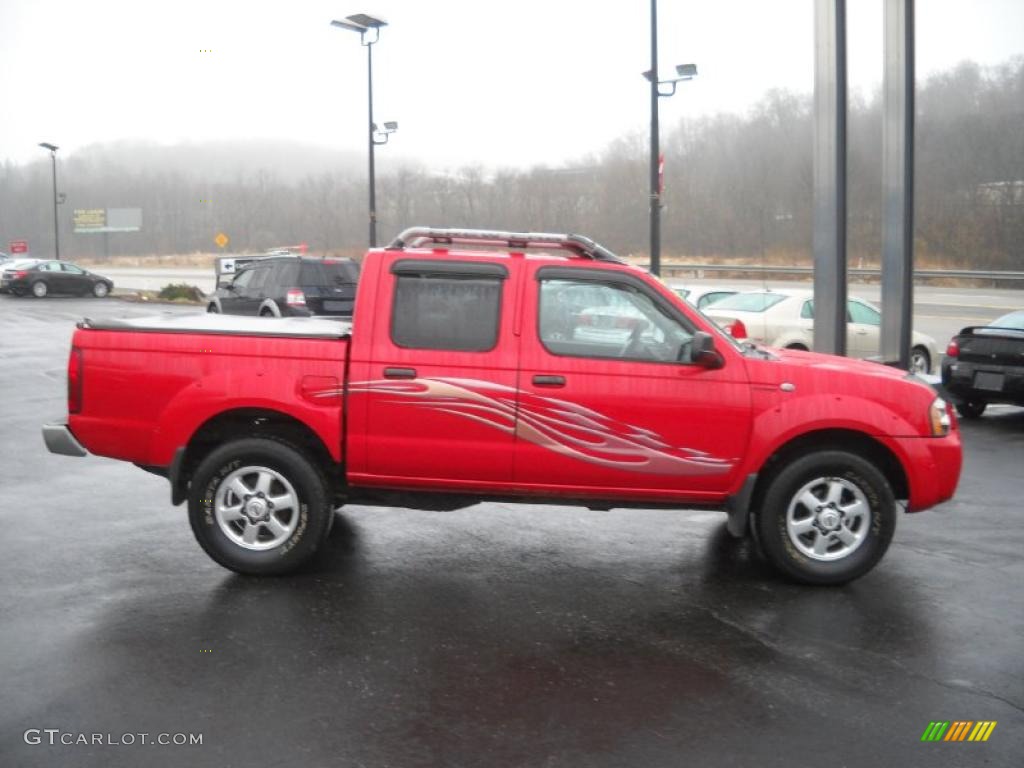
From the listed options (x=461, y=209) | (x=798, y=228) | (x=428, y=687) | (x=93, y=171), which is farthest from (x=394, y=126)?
(x=93, y=171)

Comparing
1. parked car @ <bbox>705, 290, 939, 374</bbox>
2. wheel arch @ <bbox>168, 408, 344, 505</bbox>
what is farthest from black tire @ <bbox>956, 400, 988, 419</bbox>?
wheel arch @ <bbox>168, 408, 344, 505</bbox>

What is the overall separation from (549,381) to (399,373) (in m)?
0.86

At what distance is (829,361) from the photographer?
6695 millimetres

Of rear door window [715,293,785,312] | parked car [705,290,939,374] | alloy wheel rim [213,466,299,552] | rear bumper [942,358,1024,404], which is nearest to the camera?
alloy wheel rim [213,466,299,552]

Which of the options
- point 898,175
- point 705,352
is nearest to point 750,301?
point 898,175

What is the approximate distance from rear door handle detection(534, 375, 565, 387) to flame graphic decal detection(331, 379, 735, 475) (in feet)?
0.24

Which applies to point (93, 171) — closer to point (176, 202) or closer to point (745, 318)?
point (176, 202)

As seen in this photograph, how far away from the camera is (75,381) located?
6.50 metres

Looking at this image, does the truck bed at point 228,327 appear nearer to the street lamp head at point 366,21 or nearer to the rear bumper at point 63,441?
the rear bumper at point 63,441

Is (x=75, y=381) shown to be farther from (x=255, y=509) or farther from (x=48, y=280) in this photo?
(x=48, y=280)

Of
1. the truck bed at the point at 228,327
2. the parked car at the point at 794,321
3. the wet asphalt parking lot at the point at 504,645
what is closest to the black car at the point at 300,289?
the parked car at the point at 794,321

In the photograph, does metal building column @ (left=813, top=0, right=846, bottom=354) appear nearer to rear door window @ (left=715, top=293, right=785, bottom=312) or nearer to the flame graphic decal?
rear door window @ (left=715, top=293, right=785, bottom=312)

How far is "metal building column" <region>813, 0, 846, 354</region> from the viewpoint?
45.8 feet

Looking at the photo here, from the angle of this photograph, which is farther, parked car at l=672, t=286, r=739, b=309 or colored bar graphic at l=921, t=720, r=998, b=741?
parked car at l=672, t=286, r=739, b=309
